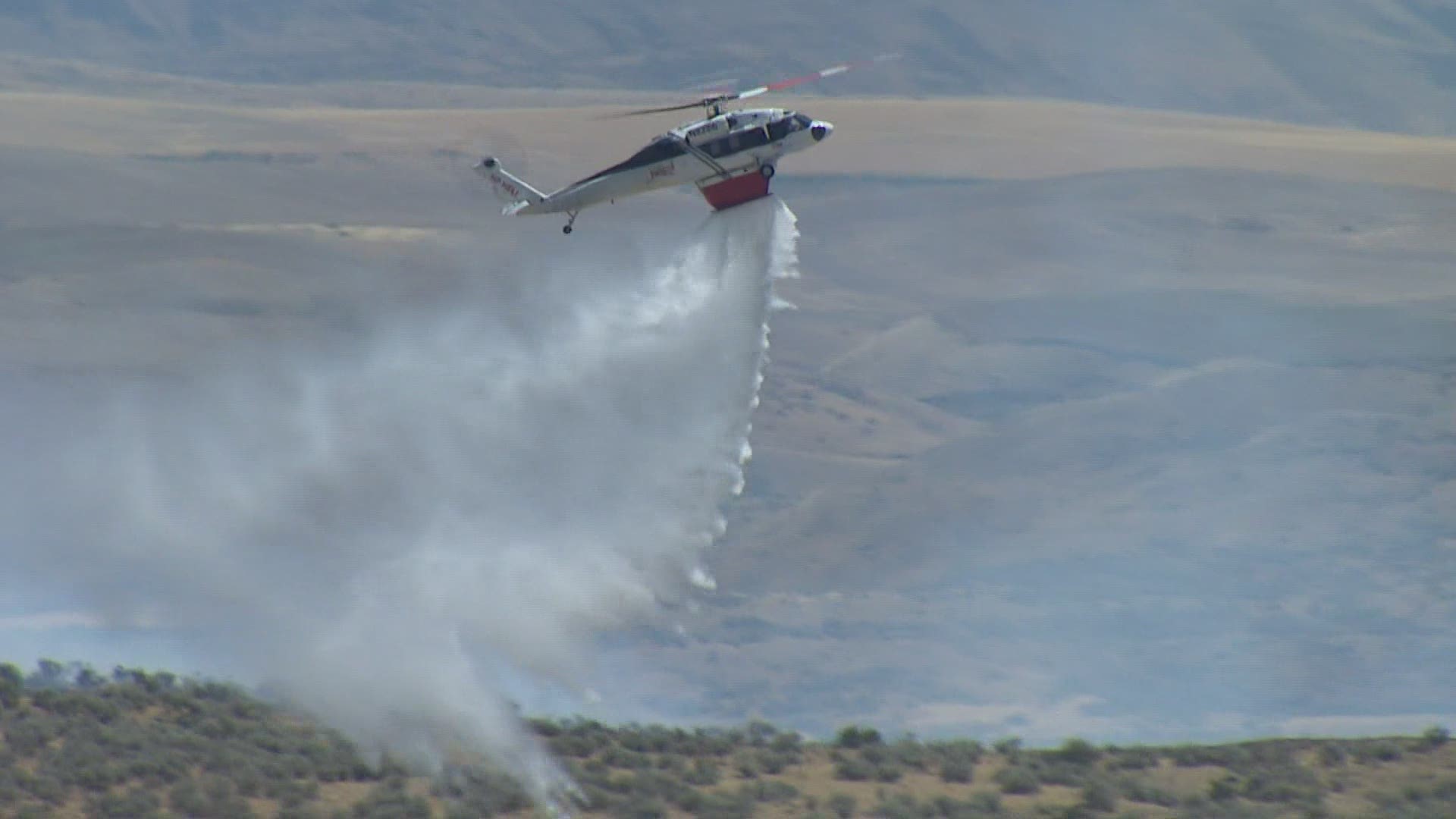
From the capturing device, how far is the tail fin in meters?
46.6

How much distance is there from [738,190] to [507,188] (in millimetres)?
5897

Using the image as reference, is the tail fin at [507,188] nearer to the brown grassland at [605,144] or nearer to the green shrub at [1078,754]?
the green shrub at [1078,754]

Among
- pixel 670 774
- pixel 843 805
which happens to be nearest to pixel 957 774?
pixel 843 805

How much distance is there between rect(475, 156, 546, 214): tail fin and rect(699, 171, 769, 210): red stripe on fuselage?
432cm

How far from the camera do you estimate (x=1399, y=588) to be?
96.1m

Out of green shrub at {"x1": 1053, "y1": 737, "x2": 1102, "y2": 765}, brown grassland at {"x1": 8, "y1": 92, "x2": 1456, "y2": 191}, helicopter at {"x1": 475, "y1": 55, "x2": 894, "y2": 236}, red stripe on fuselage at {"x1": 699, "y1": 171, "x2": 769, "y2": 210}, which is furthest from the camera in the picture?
brown grassland at {"x1": 8, "y1": 92, "x2": 1456, "y2": 191}

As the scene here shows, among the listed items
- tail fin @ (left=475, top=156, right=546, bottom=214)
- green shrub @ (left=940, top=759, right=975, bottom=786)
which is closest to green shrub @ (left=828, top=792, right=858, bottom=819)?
green shrub @ (left=940, top=759, right=975, bottom=786)

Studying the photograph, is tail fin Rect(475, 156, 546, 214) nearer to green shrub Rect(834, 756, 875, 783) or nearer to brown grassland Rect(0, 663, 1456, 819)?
brown grassland Rect(0, 663, 1456, 819)

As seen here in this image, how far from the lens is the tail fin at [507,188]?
46562 millimetres

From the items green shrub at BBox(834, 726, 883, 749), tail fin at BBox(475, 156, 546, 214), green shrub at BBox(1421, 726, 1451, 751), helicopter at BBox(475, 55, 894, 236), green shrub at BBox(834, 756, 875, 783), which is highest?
tail fin at BBox(475, 156, 546, 214)

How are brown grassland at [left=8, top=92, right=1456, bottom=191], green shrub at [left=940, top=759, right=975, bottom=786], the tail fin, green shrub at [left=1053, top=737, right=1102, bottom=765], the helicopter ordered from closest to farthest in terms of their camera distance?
green shrub at [left=940, top=759, right=975, bottom=786] → green shrub at [left=1053, top=737, right=1102, bottom=765] → the helicopter → the tail fin → brown grassland at [left=8, top=92, right=1456, bottom=191]

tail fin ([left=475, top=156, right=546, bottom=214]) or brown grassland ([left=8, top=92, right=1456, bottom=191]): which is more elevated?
brown grassland ([left=8, top=92, right=1456, bottom=191])

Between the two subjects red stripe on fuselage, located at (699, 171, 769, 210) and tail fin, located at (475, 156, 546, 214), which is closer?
red stripe on fuselage, located at (699, 171, 769, 210)

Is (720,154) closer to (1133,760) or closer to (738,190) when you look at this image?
(738,190)
